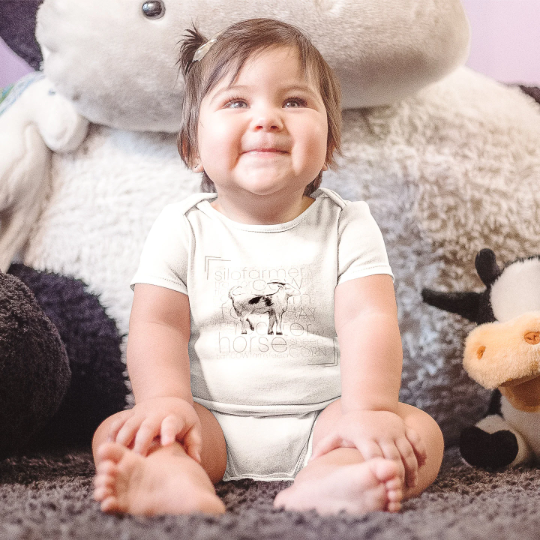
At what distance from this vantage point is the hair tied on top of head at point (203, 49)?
2.81 feet

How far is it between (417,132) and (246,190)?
0.36m

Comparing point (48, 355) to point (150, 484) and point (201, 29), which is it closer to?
point (150, 484)

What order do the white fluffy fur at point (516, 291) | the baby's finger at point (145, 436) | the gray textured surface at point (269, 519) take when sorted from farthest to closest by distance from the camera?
the white fluffy fur at point (516, 291)
the baby's finger at point (145, 436)
the gray textured surface at point (269, 519)

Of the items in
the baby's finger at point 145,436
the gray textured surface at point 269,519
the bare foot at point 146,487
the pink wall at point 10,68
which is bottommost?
the gray textured surface at point 269,519

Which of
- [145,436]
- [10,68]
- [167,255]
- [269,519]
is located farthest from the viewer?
[10,68]

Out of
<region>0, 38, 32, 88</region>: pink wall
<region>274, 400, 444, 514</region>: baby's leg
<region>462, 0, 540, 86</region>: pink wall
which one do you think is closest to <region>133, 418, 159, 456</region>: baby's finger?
<region>274, 400, 444, 514</region>: baby's leg

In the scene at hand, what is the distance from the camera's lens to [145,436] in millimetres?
607

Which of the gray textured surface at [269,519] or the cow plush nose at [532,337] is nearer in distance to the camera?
the gray textured surface at [269,519]

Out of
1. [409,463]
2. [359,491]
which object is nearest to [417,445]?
[409,463]

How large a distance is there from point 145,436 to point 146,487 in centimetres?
8

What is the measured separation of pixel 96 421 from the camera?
3.05 feet

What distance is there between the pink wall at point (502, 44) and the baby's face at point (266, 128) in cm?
65

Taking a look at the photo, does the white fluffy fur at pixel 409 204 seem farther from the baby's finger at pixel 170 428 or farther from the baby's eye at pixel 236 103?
the baby's finger at pixel 170 428

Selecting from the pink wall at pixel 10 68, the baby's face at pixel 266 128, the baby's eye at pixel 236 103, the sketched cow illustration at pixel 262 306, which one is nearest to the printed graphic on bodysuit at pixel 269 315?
the sketched cow illustration at pixel 262 306
